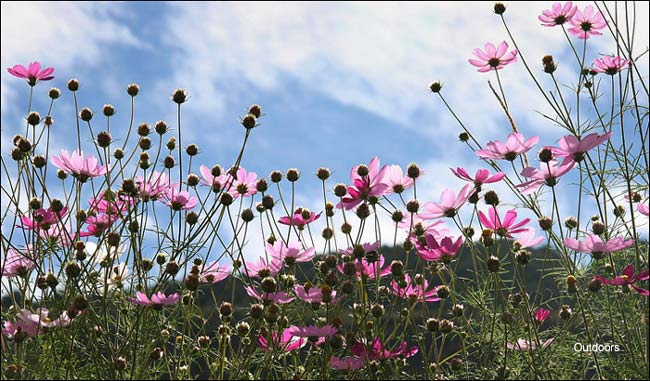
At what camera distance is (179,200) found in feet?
5.49

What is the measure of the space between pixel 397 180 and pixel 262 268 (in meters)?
Answer: 0.33

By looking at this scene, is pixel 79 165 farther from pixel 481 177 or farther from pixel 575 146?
pixel 575 146

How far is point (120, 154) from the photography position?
1.89 metres

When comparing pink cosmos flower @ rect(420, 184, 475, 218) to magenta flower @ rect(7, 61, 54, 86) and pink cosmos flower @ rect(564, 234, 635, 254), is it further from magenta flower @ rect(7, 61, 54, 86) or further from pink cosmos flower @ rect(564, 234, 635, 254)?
magenta flower @ rect(7, 61, 54, 86)

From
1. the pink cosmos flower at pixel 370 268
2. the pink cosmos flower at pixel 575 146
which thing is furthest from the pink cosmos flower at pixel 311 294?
the pink cosmos flower at pixel 575 146

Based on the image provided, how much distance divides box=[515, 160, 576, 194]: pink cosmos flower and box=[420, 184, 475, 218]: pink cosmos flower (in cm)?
11

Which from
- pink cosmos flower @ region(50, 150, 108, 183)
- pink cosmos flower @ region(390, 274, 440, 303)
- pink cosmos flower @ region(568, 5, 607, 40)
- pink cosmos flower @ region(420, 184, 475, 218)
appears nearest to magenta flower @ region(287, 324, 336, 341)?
pink cosmos flower @ region(390, 274, 440, 303)

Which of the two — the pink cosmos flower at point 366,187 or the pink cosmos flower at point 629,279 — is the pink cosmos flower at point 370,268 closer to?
the pink cosmos flower at point 366,187

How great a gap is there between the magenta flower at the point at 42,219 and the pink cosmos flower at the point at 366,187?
63cm

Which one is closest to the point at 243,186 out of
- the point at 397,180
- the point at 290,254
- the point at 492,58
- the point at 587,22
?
the point at 290,254

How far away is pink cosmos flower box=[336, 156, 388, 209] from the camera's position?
1.45m

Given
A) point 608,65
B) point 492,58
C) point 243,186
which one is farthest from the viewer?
point 492,58

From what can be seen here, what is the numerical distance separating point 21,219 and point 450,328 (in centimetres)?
95

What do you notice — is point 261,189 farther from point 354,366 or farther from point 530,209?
point 530,209
